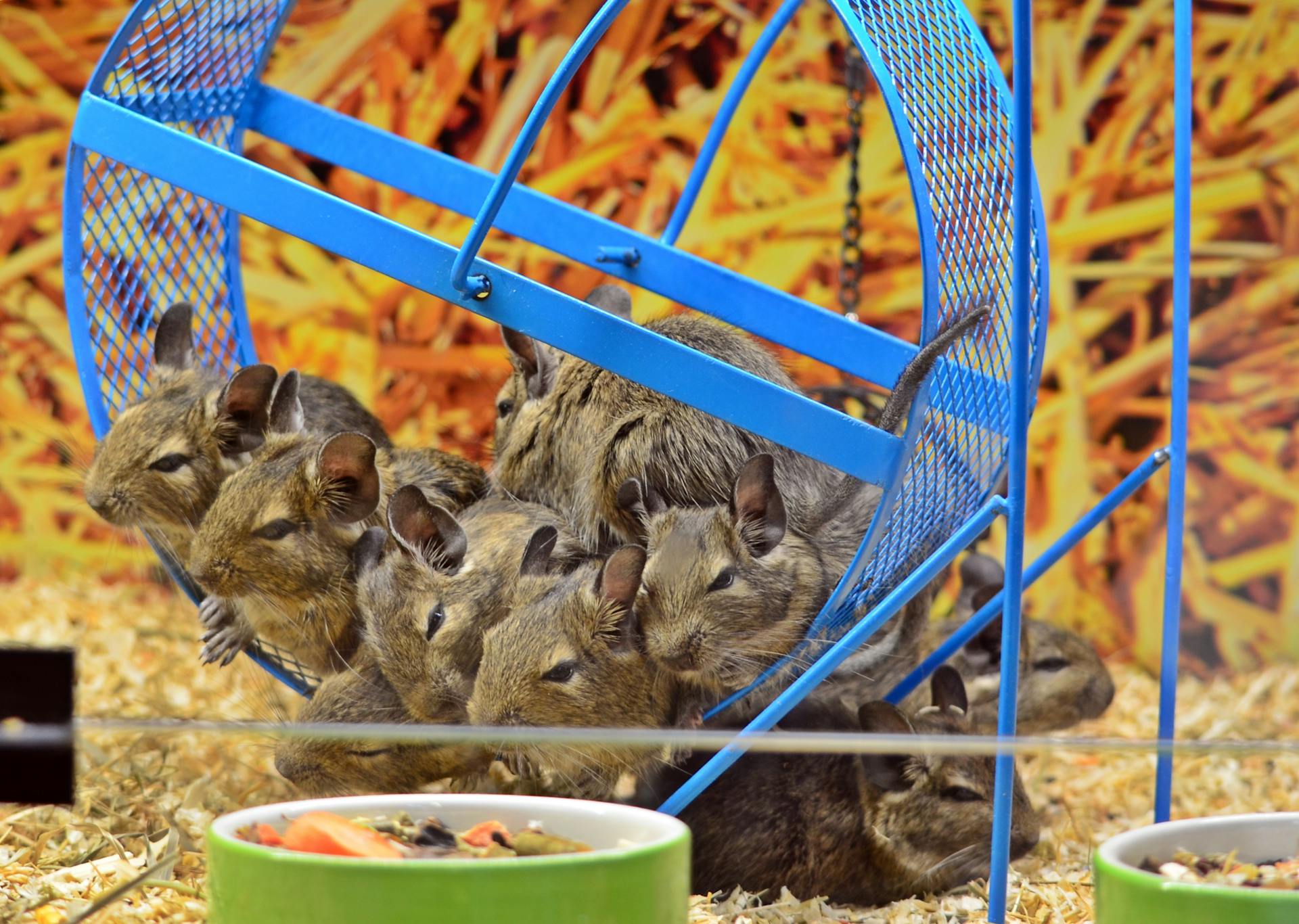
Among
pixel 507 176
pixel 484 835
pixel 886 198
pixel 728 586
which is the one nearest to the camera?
pixel 484 835

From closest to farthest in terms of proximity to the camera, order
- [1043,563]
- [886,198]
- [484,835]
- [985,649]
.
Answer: [484,835] → [1043,563] → [985,649] → [886,198]

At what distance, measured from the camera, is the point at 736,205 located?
4230 millimetres

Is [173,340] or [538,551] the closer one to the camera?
[538,551]

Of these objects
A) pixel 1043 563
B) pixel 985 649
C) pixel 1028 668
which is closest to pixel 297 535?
pixel 1043 563

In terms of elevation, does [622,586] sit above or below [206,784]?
above

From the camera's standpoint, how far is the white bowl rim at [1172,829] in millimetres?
1344

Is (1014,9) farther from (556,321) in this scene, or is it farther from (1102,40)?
(1102,40)

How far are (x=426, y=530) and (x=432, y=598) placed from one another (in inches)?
3.7

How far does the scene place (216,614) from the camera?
2102mm

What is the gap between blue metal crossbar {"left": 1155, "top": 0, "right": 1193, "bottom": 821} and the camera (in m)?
1.80

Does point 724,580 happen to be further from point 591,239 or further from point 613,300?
point 591,239

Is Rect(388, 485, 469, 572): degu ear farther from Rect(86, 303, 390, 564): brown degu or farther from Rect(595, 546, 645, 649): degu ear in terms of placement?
Rect(86, 303, 390, 564): brown degu

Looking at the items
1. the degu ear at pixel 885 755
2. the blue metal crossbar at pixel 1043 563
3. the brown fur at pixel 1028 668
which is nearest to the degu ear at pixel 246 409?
the degu ear at pixel 885 755

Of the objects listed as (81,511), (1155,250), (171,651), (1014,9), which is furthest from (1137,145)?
(81,511)
